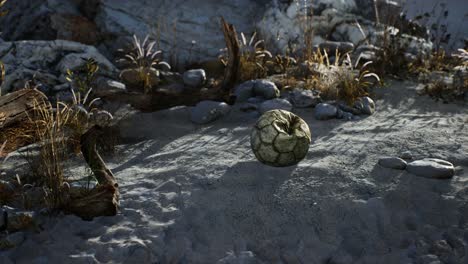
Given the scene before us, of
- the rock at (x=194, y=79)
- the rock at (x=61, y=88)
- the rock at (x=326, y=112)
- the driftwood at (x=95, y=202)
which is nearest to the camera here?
the driftwood at (x=95, y=202)

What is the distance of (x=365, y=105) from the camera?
577 centimetres

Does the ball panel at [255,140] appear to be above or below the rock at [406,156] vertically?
above

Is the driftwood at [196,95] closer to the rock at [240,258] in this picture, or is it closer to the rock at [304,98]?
the rock at [304,98]

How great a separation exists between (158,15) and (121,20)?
0.66 m

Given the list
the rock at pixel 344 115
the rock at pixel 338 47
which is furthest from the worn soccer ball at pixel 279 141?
the rock at pixel 338 47

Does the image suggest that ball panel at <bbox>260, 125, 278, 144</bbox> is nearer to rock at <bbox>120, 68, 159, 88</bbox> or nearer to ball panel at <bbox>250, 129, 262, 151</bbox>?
ball panel at <bbox>250, 129, 262, 151</bbox>

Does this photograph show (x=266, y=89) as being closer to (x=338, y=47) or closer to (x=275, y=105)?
(x=275, y=105)

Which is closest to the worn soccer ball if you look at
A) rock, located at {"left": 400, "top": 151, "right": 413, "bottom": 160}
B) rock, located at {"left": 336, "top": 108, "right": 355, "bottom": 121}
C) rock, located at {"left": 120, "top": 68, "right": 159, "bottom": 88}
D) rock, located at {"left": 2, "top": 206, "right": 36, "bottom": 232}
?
rock, located at {"left": 400, "top": 151, "right": 413, "bottom": 160}

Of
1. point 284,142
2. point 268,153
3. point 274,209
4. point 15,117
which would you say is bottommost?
point 274,209

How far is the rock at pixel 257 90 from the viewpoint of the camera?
20.2 ft

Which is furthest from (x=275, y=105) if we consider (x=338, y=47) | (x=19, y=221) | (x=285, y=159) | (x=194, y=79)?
(x=19, y=221)

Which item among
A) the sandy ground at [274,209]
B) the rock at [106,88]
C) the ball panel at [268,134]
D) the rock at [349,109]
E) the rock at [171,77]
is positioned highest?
the rock at [106,88]

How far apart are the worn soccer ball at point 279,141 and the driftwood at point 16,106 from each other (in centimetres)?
205

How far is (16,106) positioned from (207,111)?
6.76 ft
